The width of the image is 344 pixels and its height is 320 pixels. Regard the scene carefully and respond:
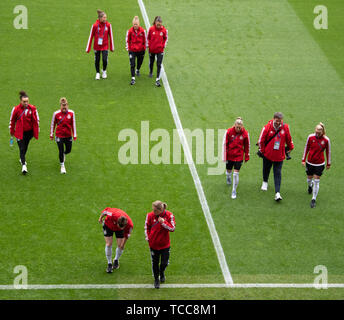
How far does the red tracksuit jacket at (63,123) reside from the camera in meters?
15.6

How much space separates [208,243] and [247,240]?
2.66ft

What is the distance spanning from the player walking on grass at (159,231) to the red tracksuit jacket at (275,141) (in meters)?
3.92

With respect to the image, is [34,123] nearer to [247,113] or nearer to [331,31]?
[247,113]

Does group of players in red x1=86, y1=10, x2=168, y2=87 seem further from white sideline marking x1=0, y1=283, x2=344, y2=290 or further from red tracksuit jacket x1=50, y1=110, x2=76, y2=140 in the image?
white sideline marking x1=0, y1=283, x2=344, y2=290

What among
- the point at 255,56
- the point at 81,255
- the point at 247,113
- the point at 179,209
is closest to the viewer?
the point at 81,255

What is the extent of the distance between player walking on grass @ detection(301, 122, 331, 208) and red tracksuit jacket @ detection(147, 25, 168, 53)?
6673 mm

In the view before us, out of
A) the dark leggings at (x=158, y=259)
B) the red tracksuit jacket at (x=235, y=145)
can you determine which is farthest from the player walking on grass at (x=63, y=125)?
the dark leggings at (x=158, y=259)

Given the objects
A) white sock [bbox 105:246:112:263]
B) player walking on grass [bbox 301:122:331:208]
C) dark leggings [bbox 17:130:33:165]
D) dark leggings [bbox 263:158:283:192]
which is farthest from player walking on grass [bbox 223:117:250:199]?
dark leggings [bbox 17:130:33:165]

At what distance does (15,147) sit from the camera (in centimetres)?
1722

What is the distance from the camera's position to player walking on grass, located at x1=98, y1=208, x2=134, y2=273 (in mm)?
12180

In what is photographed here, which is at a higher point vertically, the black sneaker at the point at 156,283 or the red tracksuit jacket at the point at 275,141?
the red tracksuit jacket at the point at 275,141

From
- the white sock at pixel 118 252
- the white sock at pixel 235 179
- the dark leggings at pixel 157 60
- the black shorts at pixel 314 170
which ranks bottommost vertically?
the white sock at pixel 118 252

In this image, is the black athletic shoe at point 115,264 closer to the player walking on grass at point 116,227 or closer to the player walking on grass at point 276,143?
the player walking on grass at point 116,227

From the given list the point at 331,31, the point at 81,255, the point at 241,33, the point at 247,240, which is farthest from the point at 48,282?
the point at 331,31
